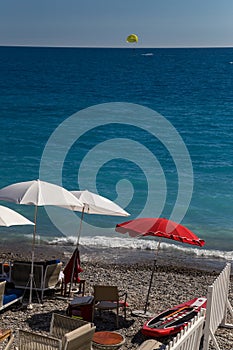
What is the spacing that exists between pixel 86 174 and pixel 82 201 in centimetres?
2036

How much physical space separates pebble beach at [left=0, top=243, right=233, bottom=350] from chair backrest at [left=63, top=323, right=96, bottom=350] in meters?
1.62

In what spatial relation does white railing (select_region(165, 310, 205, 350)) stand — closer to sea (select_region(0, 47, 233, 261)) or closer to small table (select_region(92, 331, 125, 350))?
small table (select_region(92, 331, 125, 350))

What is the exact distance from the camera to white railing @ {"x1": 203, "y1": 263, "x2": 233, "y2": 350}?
8773 millimetres

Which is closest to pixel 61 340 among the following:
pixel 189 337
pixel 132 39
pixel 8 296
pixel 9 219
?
pixel 189 337

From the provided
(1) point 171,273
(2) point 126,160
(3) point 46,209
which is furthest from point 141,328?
(2) point 126,160

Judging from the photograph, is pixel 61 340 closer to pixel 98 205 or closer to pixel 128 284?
pixel 98 205

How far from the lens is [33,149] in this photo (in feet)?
132

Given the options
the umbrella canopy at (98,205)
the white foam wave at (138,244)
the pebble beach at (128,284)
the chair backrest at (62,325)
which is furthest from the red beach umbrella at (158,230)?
the white foam wave at (138,244)

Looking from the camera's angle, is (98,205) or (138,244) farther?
(138,244)

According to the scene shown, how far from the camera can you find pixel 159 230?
34.6 feet

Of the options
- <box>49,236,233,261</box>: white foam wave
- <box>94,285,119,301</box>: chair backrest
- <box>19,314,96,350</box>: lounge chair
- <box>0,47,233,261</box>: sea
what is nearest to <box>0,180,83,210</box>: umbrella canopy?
<box>94,285,119,301</box>: chair backrest

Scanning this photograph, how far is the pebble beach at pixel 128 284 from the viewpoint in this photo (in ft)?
34.5

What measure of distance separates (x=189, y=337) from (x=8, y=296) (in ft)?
15.1

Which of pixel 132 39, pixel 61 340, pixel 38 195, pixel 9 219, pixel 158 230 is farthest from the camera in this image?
pixel 132 39
